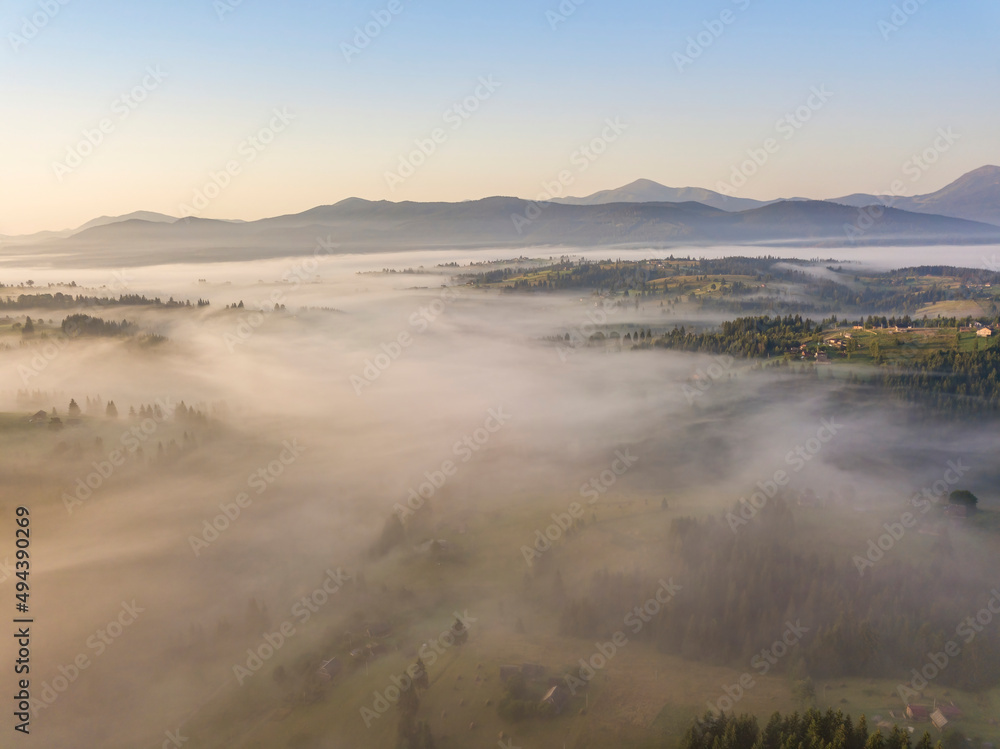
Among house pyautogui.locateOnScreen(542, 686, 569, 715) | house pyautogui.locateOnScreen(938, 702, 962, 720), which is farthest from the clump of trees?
house pyautogui.locateOnScreen(542, 686, 569, 715)

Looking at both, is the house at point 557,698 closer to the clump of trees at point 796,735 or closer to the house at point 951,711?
the clump of trees at point 796,735

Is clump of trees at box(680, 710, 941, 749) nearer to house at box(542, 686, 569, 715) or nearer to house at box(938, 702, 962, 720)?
house at box(938, 702, 962, 720)

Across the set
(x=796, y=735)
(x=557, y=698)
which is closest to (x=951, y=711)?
(x=796, y=735)

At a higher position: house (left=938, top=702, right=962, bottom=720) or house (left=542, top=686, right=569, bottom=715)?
house (left=542, top=686, right=569, bottom=715)

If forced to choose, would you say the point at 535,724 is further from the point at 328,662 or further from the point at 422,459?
the point at 422,459

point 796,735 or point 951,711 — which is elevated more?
point 796,735

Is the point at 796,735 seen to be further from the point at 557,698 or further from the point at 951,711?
the point at 951,711

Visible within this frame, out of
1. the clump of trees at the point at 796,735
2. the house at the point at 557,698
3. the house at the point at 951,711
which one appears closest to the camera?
the clump of trees at the point at 796,735

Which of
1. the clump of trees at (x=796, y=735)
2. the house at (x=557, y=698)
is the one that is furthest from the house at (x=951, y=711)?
the house at (x=557, y=698)
